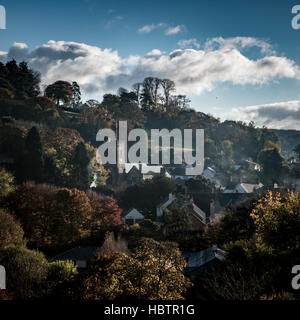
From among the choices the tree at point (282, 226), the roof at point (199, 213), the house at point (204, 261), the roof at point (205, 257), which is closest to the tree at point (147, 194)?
the roof at point (199, 213)

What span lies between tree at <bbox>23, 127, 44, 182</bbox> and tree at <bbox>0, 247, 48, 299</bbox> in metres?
20.0

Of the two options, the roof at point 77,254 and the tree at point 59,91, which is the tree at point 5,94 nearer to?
the tree at point 59,91

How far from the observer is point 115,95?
76000mm

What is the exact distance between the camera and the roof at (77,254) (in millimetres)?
24844

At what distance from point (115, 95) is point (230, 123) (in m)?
33.9

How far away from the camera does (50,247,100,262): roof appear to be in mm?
24844

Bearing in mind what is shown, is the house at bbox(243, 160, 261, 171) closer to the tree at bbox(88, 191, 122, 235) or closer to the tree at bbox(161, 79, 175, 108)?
the tree at bbox(161, 79, 175, 108)

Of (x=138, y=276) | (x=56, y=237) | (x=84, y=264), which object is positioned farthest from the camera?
(x=56, y=237)

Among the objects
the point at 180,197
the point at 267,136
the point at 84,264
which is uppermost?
the point at 267,136

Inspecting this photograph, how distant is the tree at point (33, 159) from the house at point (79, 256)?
13938 millimetres

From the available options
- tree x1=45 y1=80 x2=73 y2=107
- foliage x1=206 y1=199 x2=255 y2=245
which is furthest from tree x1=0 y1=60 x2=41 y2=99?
foliage x1=206 y1=199 x2=255 y2=245
